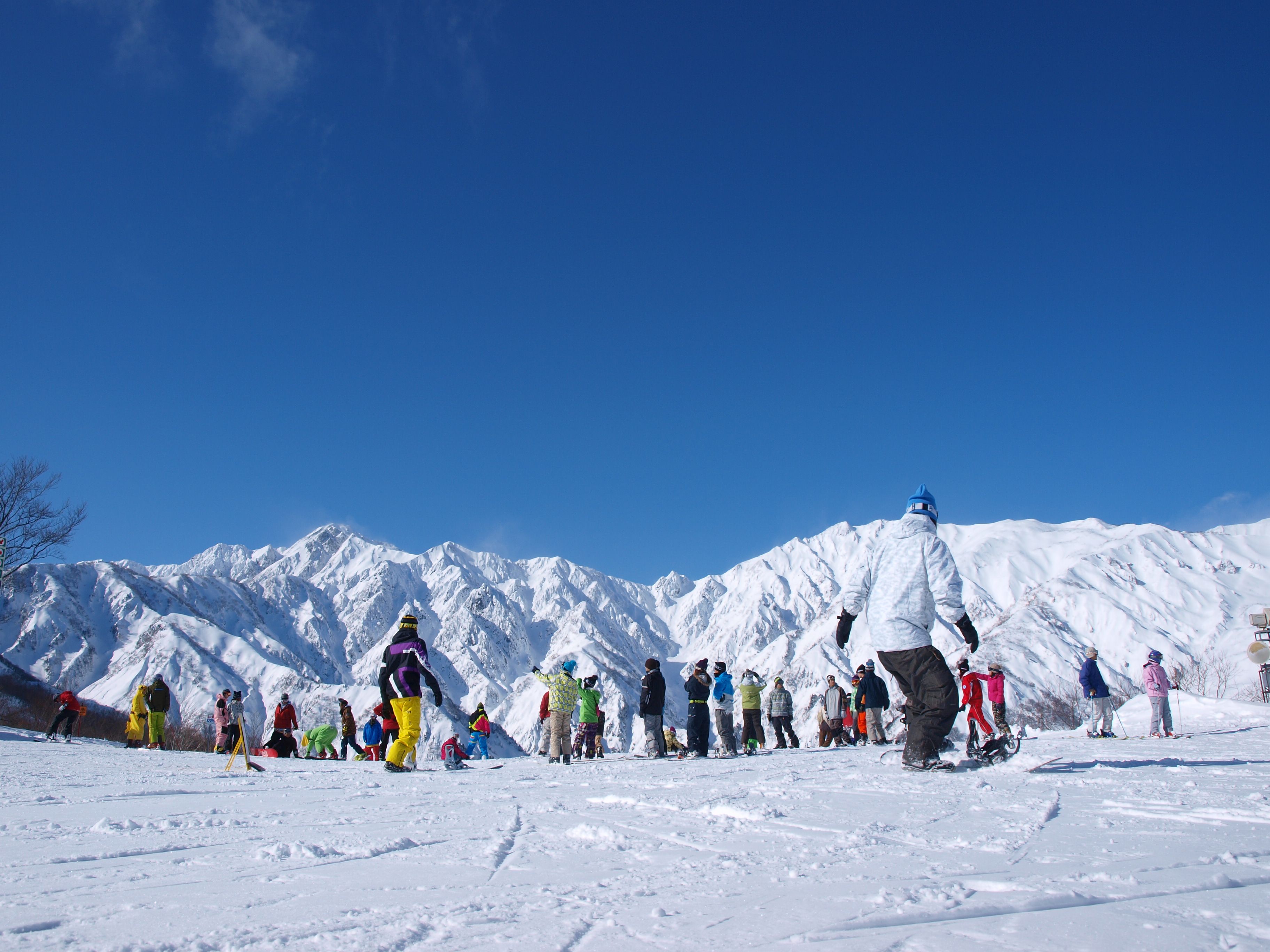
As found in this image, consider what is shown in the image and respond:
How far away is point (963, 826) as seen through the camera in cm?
369

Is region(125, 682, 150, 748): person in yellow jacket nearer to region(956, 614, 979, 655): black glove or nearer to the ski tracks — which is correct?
the ski tracks

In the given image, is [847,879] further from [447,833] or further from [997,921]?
A: [447,833]

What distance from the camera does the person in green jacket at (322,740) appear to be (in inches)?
758

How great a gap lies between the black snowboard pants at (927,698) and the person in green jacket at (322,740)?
16389mm

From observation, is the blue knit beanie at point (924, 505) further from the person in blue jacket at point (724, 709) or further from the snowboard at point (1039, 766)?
the person in blue jacket at point (724, 709)

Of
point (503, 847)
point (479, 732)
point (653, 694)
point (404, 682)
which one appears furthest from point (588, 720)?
point (503, 847)

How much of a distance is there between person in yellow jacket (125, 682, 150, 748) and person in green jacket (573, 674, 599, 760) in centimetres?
1021

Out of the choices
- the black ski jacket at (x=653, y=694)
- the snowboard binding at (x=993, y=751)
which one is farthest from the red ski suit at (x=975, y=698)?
the black ski jacket at (x=653, y=694)

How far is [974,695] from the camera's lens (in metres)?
11.9

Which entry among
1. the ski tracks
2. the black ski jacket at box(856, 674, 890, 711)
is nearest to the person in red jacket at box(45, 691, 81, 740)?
the black ski jacket at box(856, 674, 890, 711)

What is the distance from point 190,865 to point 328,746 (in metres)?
18.5

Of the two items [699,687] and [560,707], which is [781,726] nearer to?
[699,687]

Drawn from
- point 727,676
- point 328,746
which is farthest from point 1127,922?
point 328,746

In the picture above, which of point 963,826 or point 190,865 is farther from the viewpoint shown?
point 963,826
